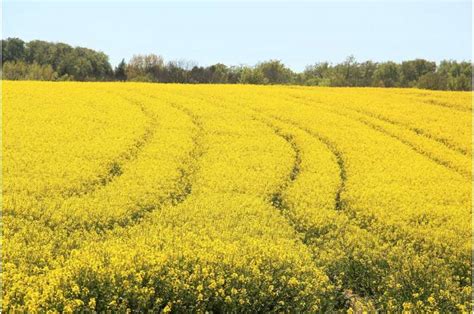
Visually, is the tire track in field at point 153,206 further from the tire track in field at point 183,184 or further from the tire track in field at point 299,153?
the tire track in field at point 299,153

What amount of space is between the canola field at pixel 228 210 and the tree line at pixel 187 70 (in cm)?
4121

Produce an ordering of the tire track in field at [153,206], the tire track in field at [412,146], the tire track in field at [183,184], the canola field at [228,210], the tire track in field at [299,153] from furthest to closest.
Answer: the tire track in field at [412,146], the tire track in field at [299,153], the tire track in field at [183,184], the tire track in field at [153,206], the canola field at [228,210]

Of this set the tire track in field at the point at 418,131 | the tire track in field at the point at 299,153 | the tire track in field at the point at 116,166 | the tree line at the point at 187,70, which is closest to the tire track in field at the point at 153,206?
the tire track in field at the point at 116,166

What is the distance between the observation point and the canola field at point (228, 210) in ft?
30.3

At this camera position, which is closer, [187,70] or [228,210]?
[228,210]

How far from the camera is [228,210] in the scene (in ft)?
43.5

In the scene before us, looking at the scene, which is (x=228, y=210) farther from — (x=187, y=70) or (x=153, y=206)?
(x=187, y=70)

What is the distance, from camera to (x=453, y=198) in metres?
15.4

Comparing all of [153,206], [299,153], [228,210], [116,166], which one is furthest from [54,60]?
[228,210]

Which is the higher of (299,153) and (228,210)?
(299,153)

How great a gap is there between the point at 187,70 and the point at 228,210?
216 feet

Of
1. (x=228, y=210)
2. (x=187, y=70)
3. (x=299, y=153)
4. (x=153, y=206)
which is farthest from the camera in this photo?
(x=187, y=70)

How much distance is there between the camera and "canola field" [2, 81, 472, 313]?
923 cm

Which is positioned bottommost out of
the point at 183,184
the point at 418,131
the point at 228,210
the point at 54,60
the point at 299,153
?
the point at 228,210
